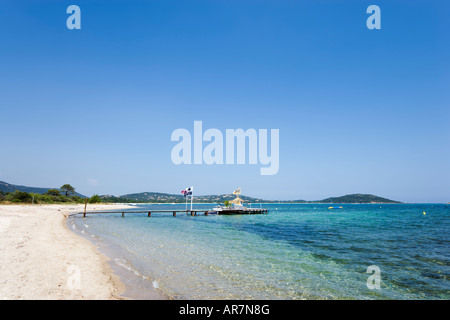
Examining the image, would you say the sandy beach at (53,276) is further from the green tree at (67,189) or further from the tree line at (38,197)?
the green tree at (67,189)

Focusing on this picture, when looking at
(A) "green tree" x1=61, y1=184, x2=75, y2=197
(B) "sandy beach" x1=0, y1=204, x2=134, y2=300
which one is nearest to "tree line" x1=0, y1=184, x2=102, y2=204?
(A) "green tree" x1=61, y1=184, x2=75, y2=197

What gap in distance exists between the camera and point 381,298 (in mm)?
9570

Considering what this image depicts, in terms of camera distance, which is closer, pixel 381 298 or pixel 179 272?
pixel 381 298

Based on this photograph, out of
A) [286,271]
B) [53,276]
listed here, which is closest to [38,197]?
[53,276]

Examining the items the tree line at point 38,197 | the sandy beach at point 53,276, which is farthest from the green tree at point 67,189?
the sandy beach at point 53,276

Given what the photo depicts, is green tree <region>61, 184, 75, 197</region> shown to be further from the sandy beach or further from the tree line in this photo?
the sandy beach

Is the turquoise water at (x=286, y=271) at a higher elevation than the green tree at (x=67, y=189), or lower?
higher
